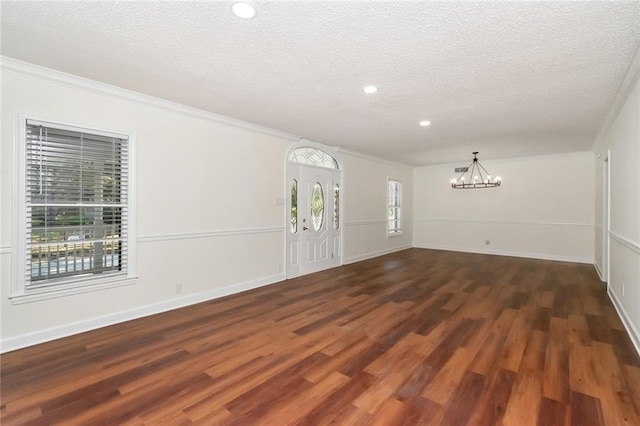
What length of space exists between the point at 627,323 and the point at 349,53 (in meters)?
4.00

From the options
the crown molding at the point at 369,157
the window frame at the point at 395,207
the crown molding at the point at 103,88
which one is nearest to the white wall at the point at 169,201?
the crown molding at the point at 103,88

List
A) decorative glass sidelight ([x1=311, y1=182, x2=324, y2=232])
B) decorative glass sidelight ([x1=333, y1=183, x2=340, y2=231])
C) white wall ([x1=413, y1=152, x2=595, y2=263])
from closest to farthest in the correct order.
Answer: decorative glass sidelight ([x1=311, y1=182, x2=324, y2=232])
decorative glass sidelight ([x1=333, y1=183, x2=340, y2=231])
white wall ([x1=413, y1=152, x2=595, y2=263])

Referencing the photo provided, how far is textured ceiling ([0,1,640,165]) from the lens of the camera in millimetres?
2020

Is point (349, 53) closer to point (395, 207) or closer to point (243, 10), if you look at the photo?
point (243, 10)

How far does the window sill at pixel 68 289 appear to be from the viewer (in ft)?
9.29

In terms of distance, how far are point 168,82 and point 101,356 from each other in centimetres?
269

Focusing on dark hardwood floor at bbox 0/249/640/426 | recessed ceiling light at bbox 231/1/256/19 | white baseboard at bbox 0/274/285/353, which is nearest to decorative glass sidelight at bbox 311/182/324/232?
white baseboard at bbox 0/274/285/353

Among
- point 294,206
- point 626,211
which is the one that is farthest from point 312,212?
point 626,211

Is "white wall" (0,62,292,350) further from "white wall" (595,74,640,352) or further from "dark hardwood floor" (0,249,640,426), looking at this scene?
"white wall" (595,74,640,352)

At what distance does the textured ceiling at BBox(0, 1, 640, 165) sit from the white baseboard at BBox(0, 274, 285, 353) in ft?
8.25

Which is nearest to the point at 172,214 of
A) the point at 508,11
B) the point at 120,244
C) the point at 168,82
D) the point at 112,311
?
the point at 120,244

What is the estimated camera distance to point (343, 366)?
2545 millimetres

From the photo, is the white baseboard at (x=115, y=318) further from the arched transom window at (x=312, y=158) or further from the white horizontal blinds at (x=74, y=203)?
the arched transom window at (x=312, y=158)

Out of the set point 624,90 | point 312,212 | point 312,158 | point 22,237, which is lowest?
point 22,237
